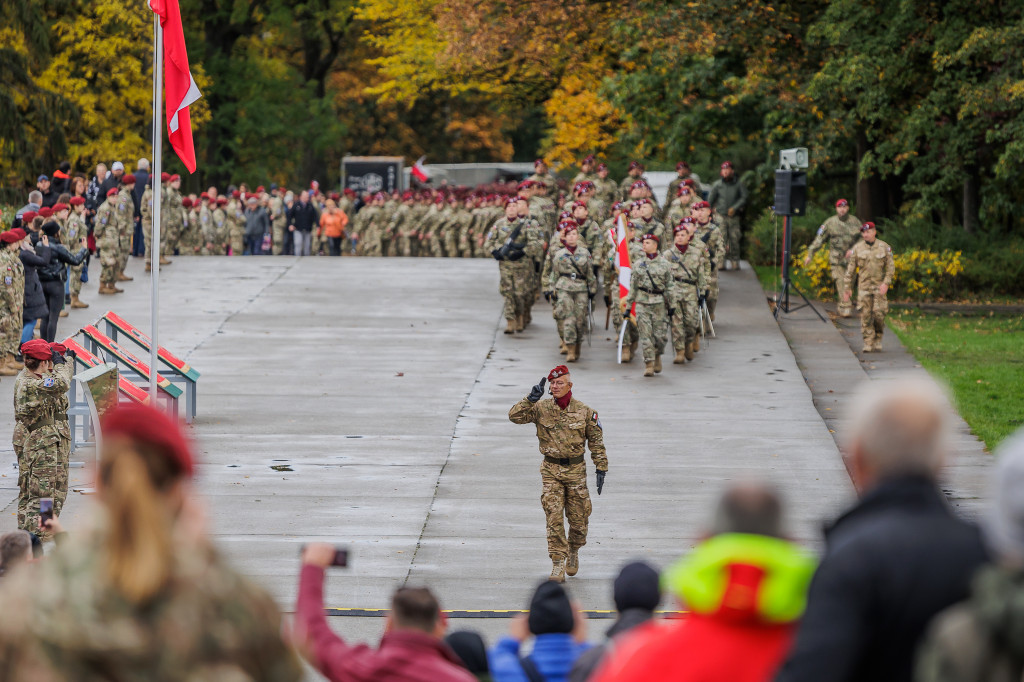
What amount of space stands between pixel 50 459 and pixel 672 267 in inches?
430

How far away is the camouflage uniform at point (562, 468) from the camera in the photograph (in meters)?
11.2

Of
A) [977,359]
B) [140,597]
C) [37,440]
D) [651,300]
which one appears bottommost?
[977,359]

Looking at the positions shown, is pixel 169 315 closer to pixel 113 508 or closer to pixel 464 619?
pixel 464 619

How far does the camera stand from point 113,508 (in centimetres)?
333

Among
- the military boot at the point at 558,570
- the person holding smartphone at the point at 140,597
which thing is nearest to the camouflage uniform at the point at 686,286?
the military boot at the point at 558,570

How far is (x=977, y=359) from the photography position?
2152cm

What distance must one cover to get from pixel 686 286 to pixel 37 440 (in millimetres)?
11272

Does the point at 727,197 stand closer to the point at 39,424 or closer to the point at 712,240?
the point at 712,240

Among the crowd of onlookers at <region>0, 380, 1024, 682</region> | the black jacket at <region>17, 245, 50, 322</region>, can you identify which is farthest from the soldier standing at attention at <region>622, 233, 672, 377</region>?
the crowd of onlookers at <region>0, 380, 1024, 682</region>

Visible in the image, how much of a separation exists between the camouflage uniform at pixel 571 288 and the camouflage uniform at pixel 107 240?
29.3 feet

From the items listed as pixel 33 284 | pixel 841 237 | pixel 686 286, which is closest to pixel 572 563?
pixel 686 286

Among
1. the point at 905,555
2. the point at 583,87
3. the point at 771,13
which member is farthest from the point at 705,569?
the point at 583,87

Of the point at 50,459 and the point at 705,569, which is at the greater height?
the point at 705,569

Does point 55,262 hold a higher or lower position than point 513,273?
higher
